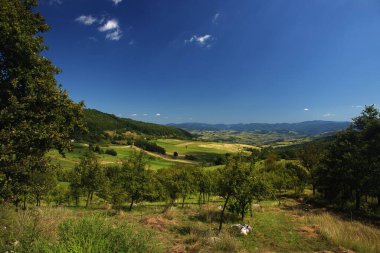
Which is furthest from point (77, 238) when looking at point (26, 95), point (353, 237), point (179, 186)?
point (179, 186)

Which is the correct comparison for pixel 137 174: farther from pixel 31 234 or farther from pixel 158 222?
pixel 31 234

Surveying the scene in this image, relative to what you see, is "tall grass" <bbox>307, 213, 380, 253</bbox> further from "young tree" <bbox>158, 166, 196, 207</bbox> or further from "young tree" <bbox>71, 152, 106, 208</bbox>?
"young tree" <bbox>71, 152, 106, 208</bbox>

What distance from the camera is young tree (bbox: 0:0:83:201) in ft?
38.4

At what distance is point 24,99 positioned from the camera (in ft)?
39.6

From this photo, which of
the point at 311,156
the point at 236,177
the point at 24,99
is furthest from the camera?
the point at 311,156

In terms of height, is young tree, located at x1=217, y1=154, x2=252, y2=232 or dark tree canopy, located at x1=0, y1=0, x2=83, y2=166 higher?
dark tree canopy, located at x1=0, y1=0, x2=83, y2=166

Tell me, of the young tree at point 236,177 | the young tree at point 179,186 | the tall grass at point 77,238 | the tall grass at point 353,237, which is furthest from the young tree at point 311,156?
the tall grass at point 77,238

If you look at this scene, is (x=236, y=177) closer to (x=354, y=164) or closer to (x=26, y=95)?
(x=26, y=95)

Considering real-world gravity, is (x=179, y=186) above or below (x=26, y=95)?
below

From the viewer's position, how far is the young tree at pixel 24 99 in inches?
460

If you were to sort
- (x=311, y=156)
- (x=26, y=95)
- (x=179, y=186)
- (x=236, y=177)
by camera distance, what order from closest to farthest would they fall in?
(x=26, y=95)
(x=236, y=177)
(x=179, y=186)
(x=311, y=156)

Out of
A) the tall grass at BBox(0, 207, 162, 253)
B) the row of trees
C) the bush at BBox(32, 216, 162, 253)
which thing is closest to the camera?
the tall grass at BBox(0, 207, 162, 253)

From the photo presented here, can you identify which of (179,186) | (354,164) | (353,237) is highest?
(354,164)

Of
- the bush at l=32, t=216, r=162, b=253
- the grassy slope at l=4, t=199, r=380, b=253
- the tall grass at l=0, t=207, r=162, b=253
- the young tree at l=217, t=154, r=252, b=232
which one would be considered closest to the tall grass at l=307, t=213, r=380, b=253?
the grassy slope at l=4, t=199, r=380, b=253
